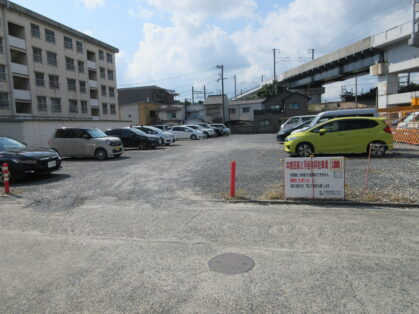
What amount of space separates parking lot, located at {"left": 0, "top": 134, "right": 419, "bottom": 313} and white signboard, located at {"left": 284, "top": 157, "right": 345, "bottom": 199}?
464mm

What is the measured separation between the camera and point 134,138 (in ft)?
65.3

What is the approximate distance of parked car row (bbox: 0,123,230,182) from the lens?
9000 millimetres

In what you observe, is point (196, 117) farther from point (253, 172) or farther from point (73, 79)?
point (253, 172)

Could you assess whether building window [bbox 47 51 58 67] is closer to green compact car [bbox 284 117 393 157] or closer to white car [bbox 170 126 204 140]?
white car [bbox 170 126 204 140]

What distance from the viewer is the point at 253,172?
32.1 feet

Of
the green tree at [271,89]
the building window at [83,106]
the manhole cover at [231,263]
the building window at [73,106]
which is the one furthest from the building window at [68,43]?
the manhole cover at [231,263]

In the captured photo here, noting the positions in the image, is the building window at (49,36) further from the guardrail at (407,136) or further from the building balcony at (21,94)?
the guardrail at (407,136)

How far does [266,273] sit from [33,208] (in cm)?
549

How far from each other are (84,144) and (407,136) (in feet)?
57.3

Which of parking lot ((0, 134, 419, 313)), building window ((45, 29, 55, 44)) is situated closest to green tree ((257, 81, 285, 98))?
building window ((45, 29, 55, 44))

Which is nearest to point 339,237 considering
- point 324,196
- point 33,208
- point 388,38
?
point 324,196

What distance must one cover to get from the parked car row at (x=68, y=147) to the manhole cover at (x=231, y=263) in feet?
25.1

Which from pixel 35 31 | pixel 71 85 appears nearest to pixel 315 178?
pixel 35 31

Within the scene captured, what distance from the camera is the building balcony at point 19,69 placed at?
3147cm
